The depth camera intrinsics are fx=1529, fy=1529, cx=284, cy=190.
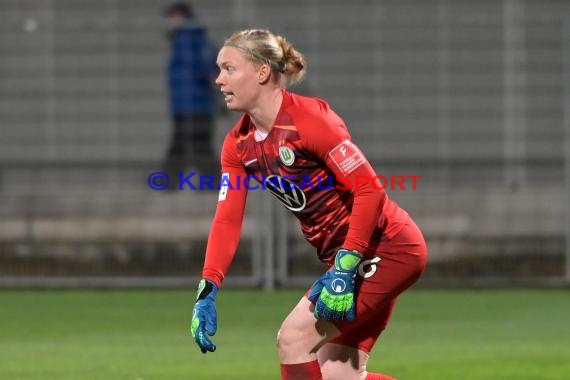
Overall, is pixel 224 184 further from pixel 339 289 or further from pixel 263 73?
pixel 339 289

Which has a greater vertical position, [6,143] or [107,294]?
[6,143]

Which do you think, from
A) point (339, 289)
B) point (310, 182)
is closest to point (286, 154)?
point (310, 182)

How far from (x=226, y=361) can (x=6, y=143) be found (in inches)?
226

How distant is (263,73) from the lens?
233 inches

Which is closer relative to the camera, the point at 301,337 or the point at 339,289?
the point at 339,289

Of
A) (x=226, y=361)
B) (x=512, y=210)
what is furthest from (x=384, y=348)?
(x=512, y=210)

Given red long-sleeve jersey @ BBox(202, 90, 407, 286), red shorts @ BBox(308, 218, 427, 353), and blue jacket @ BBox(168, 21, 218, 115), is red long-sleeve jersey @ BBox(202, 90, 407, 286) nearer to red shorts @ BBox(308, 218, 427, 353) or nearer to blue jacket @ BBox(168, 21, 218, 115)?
red shorts @ BBox(308, 218, 427, 353)

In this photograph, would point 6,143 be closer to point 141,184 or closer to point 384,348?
point 141,184

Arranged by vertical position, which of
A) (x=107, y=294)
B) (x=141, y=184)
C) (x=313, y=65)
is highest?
(x=313, y=65)

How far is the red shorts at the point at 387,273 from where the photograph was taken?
598 cm

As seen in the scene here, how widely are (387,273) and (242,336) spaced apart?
4421 millimetres

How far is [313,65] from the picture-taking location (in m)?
14.0

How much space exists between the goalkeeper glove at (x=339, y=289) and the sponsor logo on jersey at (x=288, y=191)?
1.08 feet

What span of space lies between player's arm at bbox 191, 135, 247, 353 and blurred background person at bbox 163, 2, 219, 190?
7.71 metres
